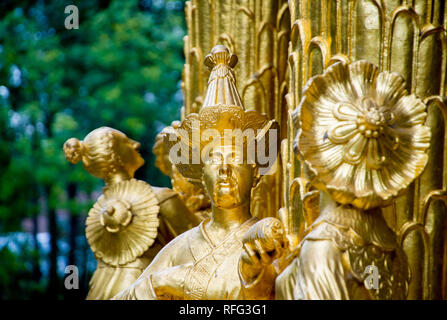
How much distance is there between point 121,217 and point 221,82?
91 centimetres

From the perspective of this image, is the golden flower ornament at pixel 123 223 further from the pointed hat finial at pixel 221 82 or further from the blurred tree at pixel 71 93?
the blurred tree at pixel 71 93

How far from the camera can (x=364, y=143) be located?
2.03 meters

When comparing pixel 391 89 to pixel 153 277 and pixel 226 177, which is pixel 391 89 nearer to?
pixel 226 177

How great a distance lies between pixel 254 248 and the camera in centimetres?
223

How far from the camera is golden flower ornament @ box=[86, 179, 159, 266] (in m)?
3.31

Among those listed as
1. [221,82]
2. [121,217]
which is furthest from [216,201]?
[121,217]

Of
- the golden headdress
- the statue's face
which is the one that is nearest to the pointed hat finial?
the golden headdress

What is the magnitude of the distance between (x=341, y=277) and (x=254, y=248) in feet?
1.02

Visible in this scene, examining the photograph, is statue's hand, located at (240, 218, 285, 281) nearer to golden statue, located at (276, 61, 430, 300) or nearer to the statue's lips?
golden statue, located at (276, 61, 430, 300)

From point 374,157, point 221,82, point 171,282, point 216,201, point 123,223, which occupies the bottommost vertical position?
point 171,282

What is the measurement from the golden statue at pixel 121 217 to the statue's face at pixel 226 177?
0.80 meters
